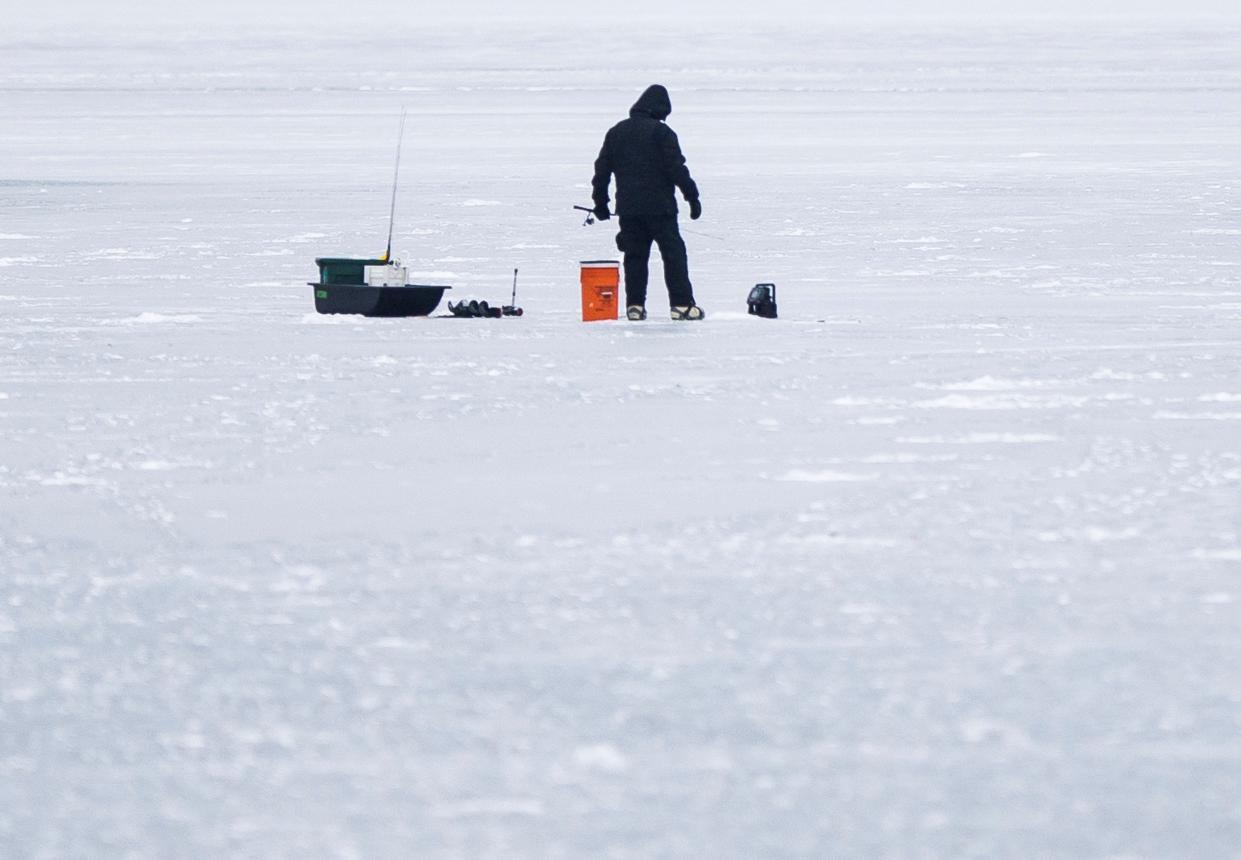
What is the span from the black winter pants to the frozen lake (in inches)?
17.8

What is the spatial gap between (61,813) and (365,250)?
43.1 ft

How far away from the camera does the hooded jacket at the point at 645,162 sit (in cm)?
1169

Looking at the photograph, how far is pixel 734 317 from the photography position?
12031mm

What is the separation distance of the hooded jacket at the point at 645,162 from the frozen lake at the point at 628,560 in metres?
0.75

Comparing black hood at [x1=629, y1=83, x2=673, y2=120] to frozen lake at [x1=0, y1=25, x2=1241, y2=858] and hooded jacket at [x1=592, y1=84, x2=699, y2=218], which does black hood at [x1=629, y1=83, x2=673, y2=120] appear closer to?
hooded jacket at [x1=592, y1=84, x2=699, y2=218]

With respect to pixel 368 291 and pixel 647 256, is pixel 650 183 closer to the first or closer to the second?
pixel 647 256

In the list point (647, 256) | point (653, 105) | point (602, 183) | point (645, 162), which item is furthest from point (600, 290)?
point (653, 105)

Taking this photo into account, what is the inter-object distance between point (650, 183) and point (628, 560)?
20.3 ft

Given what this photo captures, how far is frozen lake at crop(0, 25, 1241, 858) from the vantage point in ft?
12.7

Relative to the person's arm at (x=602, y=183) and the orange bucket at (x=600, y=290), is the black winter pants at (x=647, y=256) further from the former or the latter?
the person's arm at (x=602, y=183)

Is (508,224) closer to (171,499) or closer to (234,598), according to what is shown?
(171,499)

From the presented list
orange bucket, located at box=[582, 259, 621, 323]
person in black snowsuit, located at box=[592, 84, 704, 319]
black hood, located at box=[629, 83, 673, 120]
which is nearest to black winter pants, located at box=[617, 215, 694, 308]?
person in black snowsuit, located at box=[592, 84, 704, 319]

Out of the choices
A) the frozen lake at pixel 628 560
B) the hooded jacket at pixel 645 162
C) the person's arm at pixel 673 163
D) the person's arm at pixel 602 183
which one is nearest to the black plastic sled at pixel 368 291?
the frozen lake at pixel 628 560

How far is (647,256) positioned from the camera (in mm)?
11977
